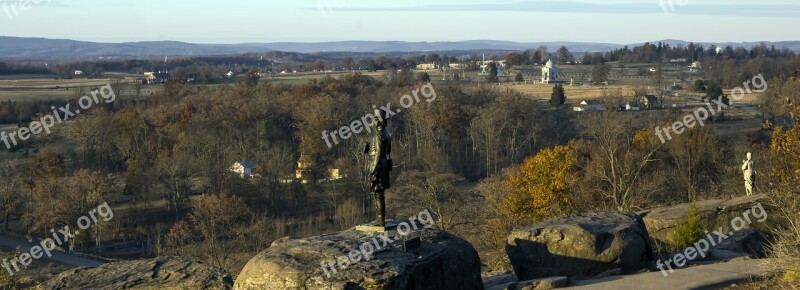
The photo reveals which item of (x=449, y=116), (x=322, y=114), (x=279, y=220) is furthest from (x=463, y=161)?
(x=279, y=220)

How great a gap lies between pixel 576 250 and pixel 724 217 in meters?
8.10

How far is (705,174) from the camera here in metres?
53.0

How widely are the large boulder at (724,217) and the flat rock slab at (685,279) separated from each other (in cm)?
550

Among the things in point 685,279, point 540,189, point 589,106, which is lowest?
point 589,106

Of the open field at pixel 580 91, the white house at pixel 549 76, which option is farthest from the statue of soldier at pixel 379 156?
the white house at pixel 549 76

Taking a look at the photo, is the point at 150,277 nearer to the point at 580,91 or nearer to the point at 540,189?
the point at 540,189

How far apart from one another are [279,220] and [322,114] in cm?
2444

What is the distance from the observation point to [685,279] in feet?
57.6

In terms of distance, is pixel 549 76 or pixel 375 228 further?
pixel 549 76

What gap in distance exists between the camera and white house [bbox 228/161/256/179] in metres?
66.2

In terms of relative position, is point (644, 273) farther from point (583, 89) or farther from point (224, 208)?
point (583, 89)

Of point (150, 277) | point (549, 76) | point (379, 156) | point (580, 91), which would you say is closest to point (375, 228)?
point (379, 156)

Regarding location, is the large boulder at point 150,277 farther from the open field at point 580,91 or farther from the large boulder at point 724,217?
the open field at point 580,91

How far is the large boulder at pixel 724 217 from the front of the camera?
2436 cm
